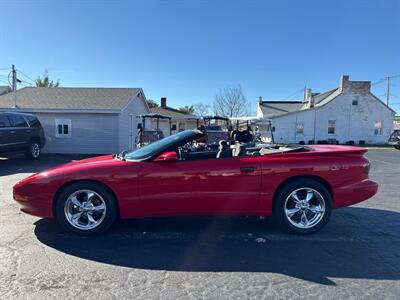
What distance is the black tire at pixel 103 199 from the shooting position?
413cm

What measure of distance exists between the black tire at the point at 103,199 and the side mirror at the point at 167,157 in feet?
2.67

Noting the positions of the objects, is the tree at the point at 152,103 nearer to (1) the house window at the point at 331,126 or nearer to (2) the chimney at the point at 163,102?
(2) the chimney at the point at 163,102

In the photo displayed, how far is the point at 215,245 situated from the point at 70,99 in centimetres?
1723

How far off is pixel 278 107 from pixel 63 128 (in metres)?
30.5

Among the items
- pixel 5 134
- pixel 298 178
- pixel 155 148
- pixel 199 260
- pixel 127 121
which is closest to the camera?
pixel 199 260

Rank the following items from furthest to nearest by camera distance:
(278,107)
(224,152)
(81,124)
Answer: (278,107) < (81,124) < (224,152)

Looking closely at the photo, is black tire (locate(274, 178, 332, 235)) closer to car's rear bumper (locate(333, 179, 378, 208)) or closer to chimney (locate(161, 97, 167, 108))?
car's rear bumper (locate(333, 179, 378, 208))

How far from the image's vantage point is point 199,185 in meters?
4.17

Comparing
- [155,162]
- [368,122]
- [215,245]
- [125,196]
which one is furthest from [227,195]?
[368,122]

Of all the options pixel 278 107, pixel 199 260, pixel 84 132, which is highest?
pixel 278 107

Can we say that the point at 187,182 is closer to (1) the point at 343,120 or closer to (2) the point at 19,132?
(2) the point at 19,132

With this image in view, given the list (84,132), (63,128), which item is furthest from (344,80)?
(63,128)

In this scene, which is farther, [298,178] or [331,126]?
[331,126]

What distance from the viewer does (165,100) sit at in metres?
41.2
